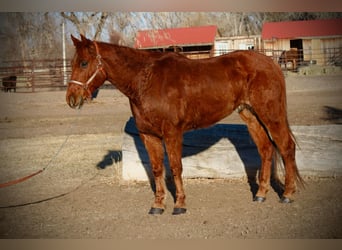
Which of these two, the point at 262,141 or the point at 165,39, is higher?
the point at 165,39

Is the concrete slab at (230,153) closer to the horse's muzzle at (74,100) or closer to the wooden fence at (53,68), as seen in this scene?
the horse's muzzle at (74,100)

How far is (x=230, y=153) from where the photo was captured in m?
5.00

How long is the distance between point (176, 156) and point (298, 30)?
10319mm

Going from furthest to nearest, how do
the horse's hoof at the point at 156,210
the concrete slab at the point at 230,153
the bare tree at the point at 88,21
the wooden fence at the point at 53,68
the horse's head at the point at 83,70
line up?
1. the wooden fence at the point at 53,68
2. the bare tree at the point at 88,21
3. the concrete slab at the point at 230,153
4. the horse's hoof at the point at 156,210
5. the horse's head at the point at 83,70

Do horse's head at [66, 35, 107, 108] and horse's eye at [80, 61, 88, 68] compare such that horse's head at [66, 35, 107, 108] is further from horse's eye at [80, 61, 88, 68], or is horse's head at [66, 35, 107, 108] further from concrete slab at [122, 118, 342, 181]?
concrete slab at [122, 118, 342, 181]

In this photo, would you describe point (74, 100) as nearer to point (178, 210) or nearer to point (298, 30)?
point (178, 210)

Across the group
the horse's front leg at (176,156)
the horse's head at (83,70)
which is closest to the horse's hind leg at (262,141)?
the horse's front leg at (176,156)

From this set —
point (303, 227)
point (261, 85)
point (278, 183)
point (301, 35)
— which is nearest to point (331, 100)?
point (301, 35)

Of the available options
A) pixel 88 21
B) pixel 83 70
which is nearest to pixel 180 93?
pixel 83 70

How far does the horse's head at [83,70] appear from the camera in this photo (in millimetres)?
3623

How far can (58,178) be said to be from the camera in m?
5.53

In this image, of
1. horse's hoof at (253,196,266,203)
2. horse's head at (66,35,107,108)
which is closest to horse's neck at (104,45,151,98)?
horse's head at (66,35,107,108)

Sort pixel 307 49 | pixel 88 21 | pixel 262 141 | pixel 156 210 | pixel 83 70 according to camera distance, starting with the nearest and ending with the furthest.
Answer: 1. pixel 83 70
2. pixel 156 210
3. pixel 262 141
4. pixel 88 21
5. pixel 307 49

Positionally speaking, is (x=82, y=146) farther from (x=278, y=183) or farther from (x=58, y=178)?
(x=278, y=183)
